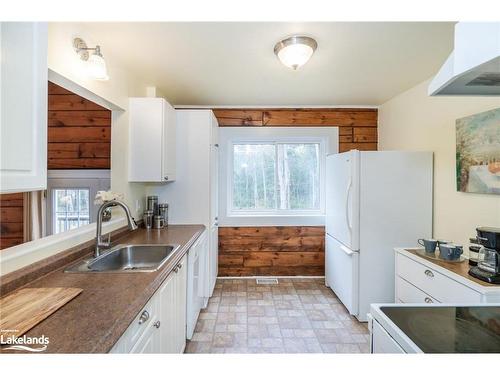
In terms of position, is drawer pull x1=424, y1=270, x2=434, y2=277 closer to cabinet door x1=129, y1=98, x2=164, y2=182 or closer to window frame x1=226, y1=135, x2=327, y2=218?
window frame x1=226, y1=135, x2=327, y2=218

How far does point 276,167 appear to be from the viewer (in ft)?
12.0

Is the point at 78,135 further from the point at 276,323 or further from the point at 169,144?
the point at 276,323

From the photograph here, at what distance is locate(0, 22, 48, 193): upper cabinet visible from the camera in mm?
788

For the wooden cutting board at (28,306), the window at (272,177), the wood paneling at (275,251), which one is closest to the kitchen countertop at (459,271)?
the wood paneling at (275,251)

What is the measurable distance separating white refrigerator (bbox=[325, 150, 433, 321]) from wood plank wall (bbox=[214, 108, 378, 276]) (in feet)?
3.54

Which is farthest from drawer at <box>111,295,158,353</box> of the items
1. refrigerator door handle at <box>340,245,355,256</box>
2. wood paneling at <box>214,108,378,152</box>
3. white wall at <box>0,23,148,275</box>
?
wood paneling at <box>214,108,378,152</box>

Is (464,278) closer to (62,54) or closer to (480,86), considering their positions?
(480,86)

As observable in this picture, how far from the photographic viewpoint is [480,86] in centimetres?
106

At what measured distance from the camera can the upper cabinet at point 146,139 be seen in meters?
2.40

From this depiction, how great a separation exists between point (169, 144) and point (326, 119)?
7.20 feet

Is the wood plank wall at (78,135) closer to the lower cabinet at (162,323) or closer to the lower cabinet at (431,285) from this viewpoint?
the lower cabinet at (162,323)

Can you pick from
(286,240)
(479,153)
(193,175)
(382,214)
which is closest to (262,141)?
(193,175)

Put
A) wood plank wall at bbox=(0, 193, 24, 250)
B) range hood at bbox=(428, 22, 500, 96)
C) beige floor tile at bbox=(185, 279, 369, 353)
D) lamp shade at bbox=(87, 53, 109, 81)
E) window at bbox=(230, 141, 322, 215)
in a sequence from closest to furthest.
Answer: range hood at bbox=(428, 22, 500, 96) < lamp shade at bbox=(87, 53, 109, 81) < beige floor tile at bbox=(185, 279, 369, 353) < wood plank wall at bbox=(0, 193, 24, 250) < window at bbox=(230, 141, 322, 215)

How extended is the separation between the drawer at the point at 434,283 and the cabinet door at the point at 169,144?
2230 mm
